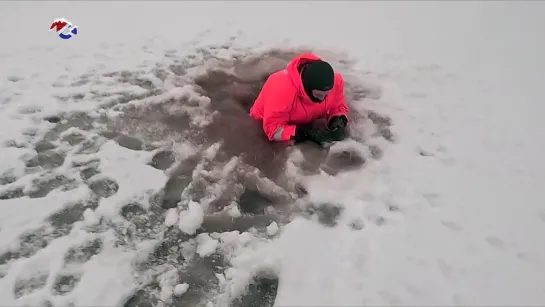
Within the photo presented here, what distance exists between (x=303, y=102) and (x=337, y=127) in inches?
14.2

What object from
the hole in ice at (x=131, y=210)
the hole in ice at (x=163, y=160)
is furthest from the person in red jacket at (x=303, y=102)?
the hole in ice at (x=131, y=210)

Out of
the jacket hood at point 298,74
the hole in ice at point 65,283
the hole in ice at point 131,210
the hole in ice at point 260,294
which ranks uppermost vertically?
the jacket hood at point 298,74

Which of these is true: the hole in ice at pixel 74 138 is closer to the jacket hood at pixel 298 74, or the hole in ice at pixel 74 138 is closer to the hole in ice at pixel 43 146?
the hole in ice at pixel 43 146

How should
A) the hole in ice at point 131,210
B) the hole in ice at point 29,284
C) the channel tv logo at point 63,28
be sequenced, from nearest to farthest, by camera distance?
the hole in ice at point 29,284
the hole in ice at point 131,210
the channel tv logo at point 63,28

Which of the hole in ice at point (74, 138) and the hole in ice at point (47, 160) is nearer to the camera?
the hole in ice at point (47, 160)

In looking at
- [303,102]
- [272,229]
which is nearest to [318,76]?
[303,102]

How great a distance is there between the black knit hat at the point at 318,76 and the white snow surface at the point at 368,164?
2.40 feet

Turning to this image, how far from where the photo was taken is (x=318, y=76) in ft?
11.5

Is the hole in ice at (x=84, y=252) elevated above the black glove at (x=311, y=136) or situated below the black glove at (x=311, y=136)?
below

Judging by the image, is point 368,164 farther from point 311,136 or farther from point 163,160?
point 163,160

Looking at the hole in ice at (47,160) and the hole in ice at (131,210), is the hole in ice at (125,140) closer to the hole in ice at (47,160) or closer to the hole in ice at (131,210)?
the hole in ice at (47,160)

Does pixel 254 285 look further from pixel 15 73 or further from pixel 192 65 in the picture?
pixel 15 73

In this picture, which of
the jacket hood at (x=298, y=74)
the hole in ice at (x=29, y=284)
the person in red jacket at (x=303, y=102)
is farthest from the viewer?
the jacket hood at (x=298, y=74)

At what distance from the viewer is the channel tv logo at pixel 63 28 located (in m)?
5.39
